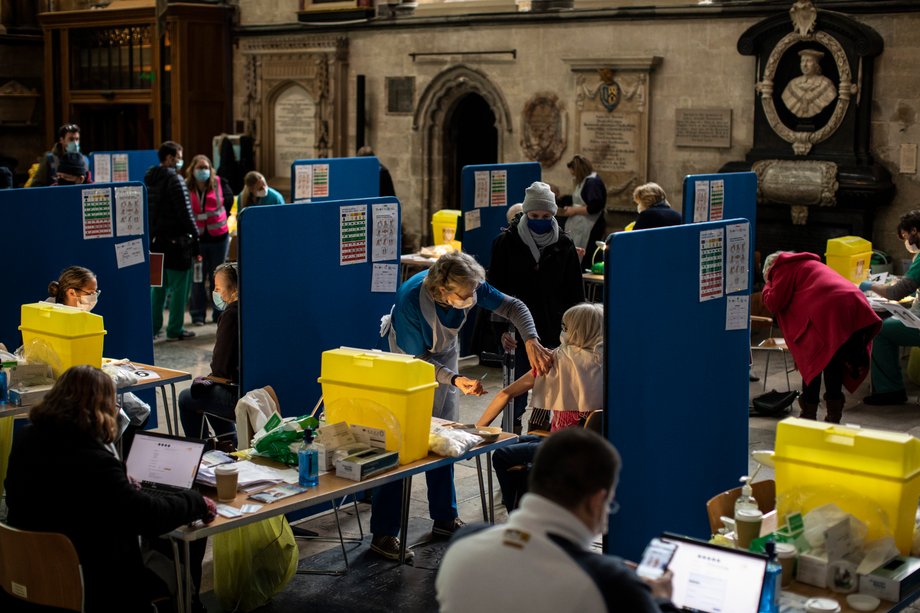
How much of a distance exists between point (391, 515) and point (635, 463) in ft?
4.56

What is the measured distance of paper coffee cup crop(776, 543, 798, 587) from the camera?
353cm

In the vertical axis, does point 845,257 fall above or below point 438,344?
above

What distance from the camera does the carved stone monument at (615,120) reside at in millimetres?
12219

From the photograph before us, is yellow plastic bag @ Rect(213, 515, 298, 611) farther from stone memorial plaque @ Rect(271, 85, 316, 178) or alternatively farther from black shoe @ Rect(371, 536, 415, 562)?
stone memorial plaque @ Rect(271, 85, 316, 178)

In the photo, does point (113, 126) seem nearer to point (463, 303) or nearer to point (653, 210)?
point (653, 210)

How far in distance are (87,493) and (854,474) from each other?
2.33m

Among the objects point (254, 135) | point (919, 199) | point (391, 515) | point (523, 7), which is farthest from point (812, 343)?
point (254, 135)

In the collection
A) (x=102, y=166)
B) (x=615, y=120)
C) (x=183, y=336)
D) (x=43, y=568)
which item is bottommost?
(x=183, y=336)

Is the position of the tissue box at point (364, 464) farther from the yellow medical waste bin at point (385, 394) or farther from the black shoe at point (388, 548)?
the black shoe at point (388, 548)

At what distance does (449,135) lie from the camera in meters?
14.6

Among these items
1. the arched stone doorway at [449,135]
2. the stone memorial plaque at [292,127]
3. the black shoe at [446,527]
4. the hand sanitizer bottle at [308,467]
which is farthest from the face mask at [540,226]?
the stone memorial plaque at [292,127]

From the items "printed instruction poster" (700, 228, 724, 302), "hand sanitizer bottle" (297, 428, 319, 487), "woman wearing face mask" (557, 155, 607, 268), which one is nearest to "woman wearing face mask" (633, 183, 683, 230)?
"woman wearing face mask" (557, 155, 607, 268)

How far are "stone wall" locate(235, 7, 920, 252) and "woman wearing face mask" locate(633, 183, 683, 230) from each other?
9.22 feet

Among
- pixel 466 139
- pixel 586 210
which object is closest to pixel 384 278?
pixel 586 210
